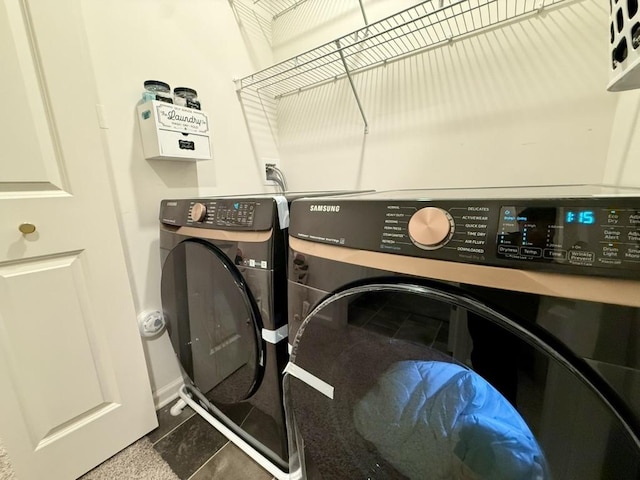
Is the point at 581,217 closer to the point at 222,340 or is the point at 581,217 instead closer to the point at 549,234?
the point at 549,234

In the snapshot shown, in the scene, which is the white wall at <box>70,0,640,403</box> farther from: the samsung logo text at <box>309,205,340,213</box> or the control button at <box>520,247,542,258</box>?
the samsung logo text at <box>309,205,340,213</box>

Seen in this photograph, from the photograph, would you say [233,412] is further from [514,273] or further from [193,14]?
[193,14]

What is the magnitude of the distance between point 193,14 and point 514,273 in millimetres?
1651

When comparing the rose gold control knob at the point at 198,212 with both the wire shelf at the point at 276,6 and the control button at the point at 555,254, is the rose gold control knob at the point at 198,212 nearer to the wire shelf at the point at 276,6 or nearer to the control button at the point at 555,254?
the control button at the point at 555,254

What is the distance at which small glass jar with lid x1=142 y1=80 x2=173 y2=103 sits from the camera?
1.02 meters

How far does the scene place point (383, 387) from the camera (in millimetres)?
489

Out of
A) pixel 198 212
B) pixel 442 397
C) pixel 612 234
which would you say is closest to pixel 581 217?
pixel 612 234

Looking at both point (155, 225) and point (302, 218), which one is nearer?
point (302, 218)

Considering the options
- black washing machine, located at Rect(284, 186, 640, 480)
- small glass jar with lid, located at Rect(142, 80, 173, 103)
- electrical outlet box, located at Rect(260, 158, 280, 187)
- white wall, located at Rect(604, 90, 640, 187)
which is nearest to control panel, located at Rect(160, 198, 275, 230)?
black washing machine, located at Rect(284, 186, 640, 480)

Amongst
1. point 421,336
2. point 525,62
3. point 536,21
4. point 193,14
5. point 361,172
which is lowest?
point 421,336

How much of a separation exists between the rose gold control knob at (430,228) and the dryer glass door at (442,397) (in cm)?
7

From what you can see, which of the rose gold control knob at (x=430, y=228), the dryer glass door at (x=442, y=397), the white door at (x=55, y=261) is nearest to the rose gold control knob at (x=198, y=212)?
the white door at (x=55, y=261)

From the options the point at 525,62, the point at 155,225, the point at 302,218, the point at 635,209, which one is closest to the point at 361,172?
the point at 525,62

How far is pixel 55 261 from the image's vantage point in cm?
81
